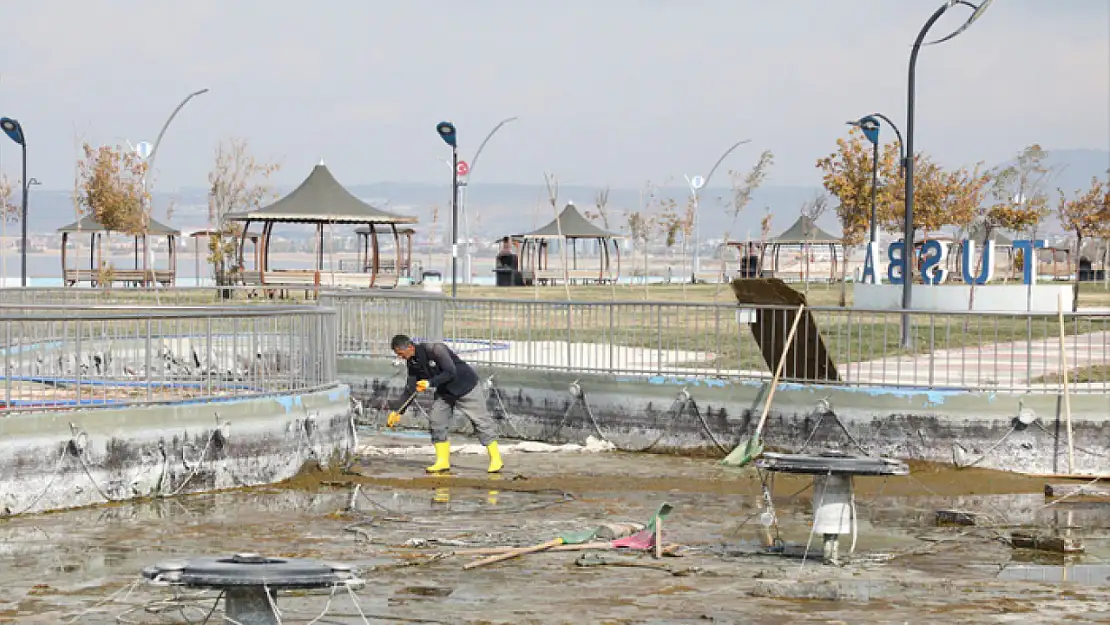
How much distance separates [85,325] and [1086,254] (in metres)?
73.7

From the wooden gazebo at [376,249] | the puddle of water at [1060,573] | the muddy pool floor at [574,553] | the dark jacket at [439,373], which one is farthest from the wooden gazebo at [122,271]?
the puddle of water at [1060,573]

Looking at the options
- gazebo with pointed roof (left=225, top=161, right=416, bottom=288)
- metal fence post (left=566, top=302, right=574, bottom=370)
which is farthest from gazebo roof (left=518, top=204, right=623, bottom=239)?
metal fence post (left=566, top=302, right=574, bottom=370)

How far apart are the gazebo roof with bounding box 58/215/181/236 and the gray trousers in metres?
38.0

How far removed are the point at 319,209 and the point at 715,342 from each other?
27327 millimetres

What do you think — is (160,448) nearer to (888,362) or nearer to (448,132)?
(888,362)

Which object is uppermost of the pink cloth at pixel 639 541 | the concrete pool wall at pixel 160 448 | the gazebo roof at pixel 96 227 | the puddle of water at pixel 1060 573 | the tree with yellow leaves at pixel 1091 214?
the tree with yellow leaves at pixel 1091 214

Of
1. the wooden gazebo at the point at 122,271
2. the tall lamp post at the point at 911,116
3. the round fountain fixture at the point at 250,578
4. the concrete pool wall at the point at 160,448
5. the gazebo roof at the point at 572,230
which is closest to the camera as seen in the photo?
the round fountain fixture at the point at 250,578

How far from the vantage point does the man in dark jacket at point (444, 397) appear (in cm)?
1589

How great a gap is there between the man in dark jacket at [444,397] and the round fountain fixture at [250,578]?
27.5 ft

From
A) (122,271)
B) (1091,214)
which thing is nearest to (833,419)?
(122,271)

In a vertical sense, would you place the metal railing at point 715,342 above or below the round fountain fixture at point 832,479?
above

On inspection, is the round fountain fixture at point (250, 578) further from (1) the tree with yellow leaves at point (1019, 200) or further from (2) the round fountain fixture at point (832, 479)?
(1) the tree with yellow leaves at point (1019, 200)

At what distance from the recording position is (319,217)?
149 ft

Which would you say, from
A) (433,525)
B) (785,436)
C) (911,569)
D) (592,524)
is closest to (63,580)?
(433,525)
